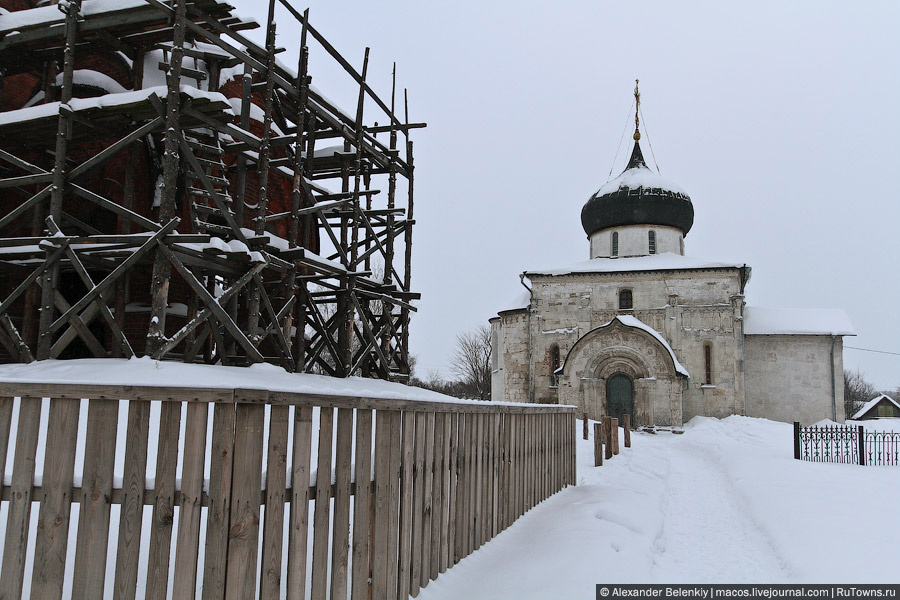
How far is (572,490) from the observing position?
10.1 m

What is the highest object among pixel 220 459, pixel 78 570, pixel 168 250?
pixel 168 250

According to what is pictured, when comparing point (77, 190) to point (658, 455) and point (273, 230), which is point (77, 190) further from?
point (658, 455)

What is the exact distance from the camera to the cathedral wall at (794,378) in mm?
28297

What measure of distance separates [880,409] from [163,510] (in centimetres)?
5622

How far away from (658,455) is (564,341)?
1402 cm

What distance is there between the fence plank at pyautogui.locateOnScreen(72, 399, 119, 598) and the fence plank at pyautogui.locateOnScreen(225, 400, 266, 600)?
59cm

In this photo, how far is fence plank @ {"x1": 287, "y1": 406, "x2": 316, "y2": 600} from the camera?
363cm

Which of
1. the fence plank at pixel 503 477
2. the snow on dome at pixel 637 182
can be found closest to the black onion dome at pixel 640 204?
the snow on dome at pixel 637 182

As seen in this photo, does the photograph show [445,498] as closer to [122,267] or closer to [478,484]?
[478,484]

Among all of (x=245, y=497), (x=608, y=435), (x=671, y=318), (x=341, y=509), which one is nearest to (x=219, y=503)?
(x=245, y=497)

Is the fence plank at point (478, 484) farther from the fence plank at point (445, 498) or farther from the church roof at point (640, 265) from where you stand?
the church roof at point (640, 265)

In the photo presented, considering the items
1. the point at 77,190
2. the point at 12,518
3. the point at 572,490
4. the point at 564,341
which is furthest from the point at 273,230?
the point at 564,341

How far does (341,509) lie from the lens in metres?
4.06

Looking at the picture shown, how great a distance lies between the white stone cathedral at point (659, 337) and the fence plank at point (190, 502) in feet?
83.0
